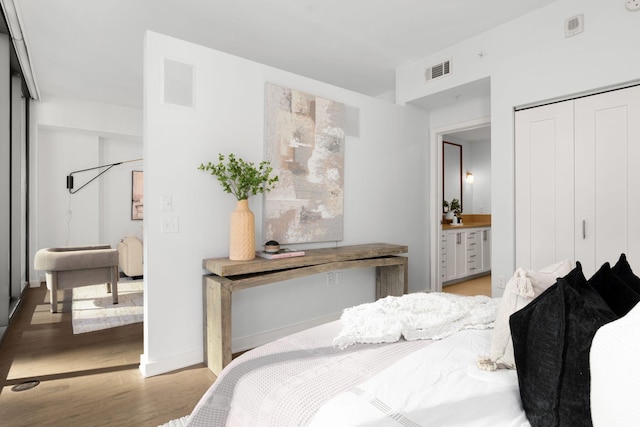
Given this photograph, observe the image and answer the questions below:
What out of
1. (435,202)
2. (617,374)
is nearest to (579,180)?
(435,202)

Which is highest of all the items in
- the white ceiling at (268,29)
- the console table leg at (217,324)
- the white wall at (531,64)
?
the white ceiling at (268,29)

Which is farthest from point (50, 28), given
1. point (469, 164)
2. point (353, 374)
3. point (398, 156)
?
point (469, 164)

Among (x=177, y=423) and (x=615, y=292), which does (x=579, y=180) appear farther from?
(x=177, y=423)

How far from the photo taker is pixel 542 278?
1.27 m

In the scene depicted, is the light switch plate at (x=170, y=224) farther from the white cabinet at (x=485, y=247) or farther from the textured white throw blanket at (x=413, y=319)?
the white cabinet at (x=485, y=247)

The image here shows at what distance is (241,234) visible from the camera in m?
2.72

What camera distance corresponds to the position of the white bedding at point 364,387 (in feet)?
3.09

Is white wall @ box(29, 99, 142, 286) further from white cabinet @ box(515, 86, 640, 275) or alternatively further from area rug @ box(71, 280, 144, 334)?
white cabinet @ box(515, 86, 640, 275)

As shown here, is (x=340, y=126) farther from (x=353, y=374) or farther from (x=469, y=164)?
(x=469, y=164)

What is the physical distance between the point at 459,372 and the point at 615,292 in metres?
0.55

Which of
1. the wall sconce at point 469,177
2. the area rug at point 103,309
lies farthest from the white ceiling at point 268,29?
the wall sconce at point 469,177

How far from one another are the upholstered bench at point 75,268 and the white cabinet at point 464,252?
4.12 m

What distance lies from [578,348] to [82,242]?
6.77 meters

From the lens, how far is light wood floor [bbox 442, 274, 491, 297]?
490cm
